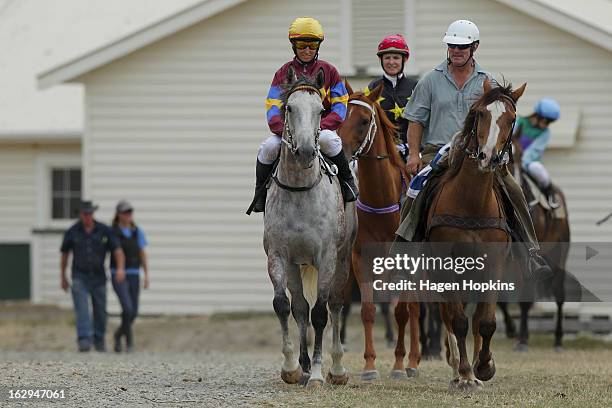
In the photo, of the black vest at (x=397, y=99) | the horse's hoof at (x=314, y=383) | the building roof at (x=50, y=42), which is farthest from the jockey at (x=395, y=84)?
the building roof at (x=50, y=42)

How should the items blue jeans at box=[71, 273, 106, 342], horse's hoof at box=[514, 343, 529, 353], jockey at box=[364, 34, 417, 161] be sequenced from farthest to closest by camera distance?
blue jeans at box=[71, 273, 106, 342]
horse's hoof at box=[514, 343, 529, 353]
jockey at box=[364, 34, 417, 161]

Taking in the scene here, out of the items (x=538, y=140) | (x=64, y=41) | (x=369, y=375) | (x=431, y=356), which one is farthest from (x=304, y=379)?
(x=64, y=41)

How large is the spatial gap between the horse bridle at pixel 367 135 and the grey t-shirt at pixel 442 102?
0.60m

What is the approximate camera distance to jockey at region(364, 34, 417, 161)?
611 inches

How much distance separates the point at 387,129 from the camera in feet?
48.5

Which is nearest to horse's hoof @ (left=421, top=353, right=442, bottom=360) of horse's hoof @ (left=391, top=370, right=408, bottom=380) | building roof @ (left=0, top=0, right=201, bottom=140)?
horse's hoof @ (left=391, top=370, right=408, bottom=380)

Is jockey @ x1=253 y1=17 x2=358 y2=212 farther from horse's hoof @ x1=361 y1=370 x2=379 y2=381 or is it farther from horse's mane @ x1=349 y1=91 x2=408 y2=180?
horse's hoof @ x1=361 y1=370 x2=379 y2=381

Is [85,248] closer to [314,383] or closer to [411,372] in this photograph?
[411,372]

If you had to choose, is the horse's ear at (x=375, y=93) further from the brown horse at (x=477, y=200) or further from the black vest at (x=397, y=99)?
the brown horse at (x=477, y=200)

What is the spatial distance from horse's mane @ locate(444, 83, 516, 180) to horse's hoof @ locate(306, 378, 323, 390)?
2173mm

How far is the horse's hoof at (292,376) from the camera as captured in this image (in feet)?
43.5

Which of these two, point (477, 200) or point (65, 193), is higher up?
point (477, 200)

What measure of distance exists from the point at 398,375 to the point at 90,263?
9.36 metres

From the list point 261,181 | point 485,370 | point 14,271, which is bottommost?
point 14,271
